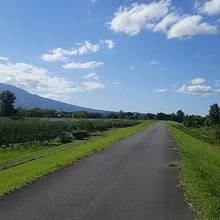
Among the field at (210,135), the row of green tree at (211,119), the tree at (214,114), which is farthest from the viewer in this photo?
the tree at (214,114)

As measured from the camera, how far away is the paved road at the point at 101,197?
10680mm

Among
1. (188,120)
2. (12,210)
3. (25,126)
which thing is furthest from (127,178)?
(188,120)

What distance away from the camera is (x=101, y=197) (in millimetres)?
12898

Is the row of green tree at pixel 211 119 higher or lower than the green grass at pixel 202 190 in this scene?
higher

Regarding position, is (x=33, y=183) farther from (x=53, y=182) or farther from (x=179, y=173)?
(x=179, y=173)

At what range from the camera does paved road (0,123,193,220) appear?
10680mm

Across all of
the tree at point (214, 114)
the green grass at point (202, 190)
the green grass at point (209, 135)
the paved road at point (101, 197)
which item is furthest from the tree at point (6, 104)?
the paved road at point (101, 197)

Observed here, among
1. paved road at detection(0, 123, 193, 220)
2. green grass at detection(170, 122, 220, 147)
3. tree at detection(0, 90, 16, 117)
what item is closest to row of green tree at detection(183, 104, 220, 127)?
green grass at detection(170, 122, 220, 147)

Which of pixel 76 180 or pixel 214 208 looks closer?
pixel 214 208

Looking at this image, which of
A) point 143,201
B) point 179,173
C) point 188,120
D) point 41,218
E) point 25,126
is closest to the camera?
point 41,218

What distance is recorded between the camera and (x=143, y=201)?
492 inches

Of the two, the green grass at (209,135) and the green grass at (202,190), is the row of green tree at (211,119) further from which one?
the green grass at (202,190)

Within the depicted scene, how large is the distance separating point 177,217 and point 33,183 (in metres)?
6.55

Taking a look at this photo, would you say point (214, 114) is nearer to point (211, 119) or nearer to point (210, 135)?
point (211, 119)
